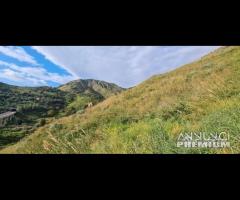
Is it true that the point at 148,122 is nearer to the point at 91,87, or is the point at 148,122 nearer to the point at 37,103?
the point at 91,87

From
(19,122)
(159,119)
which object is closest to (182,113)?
(159,119)

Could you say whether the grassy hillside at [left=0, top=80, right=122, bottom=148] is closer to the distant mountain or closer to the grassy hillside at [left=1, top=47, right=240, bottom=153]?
the distant mountain

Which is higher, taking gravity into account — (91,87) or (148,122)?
(91,87)

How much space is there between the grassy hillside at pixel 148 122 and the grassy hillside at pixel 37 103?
0.56 feet

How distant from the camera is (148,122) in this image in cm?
635

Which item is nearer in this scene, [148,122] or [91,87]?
[148,122]

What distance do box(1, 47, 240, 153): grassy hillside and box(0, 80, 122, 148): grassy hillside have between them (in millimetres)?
172

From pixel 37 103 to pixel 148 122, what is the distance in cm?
189

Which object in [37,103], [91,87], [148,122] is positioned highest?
[91,87]

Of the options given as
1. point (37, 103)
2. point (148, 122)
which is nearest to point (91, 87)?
point (37, 103)

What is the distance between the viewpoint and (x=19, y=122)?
6422 millimetres
